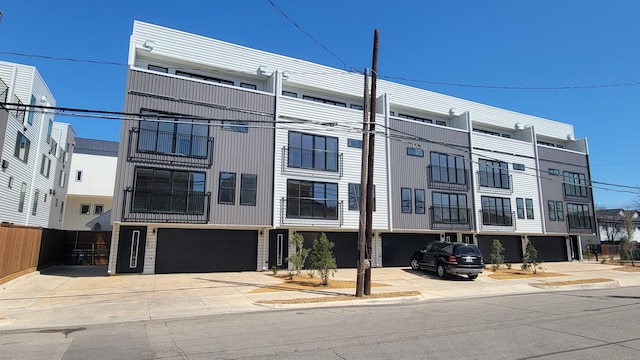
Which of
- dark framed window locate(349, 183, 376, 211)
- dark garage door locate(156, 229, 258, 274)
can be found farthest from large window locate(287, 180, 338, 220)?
dark garage door locate(156, 229, 258, 274)

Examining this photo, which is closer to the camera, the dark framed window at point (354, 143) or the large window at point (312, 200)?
the large window at point (312, 200)

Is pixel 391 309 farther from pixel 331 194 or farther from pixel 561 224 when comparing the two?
pixel 561 224

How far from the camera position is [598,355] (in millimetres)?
6082

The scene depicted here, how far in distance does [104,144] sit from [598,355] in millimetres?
62198

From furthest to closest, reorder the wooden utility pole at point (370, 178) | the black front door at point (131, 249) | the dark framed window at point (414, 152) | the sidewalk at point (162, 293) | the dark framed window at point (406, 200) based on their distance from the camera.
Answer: the dark framed window at point (414, 152), the dark framed window at point (406, 200), the black front door at point (131, 249), the wooden utility pole at point (370, 178), the sidewalk at point (162, 293)

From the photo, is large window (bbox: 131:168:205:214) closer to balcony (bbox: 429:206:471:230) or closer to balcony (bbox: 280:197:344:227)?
balcony (bbox: 280:197:344:227)

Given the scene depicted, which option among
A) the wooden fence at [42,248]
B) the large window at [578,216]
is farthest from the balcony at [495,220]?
the wooden fence at [42,248]

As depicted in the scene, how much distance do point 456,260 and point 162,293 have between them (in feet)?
42.7

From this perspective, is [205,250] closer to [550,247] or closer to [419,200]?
[419,200]

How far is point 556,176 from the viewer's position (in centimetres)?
3294

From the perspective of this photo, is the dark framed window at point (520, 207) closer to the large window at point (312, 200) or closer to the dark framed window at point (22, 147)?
the large window at point (312, 200)

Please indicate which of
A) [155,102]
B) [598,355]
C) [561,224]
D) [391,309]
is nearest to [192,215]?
[155,102]

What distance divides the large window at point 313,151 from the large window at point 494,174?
12207 mm

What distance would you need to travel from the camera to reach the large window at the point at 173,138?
19.2 m
